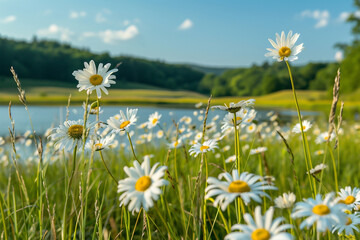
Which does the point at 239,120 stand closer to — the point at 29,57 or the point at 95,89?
the point at 95,89

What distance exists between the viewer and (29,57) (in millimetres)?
53812

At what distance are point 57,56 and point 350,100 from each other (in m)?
44.4

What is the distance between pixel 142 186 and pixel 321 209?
1.27 feet

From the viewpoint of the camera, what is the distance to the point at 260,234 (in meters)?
0.60

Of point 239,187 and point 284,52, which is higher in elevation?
point 284,52

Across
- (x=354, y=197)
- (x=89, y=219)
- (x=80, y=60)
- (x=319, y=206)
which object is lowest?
(x=89, y=219)

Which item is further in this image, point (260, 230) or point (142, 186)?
point (142, 186)

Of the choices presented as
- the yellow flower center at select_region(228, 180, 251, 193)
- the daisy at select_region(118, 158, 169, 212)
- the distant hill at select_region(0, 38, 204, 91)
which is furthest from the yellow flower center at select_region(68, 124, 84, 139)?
the distant hill at select_region(0, 38, 204, 91)

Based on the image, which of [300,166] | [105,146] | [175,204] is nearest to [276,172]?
[300,166]

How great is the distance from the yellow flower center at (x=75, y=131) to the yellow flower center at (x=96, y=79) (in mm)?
227

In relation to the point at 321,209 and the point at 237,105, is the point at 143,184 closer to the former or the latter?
the point at 321,209

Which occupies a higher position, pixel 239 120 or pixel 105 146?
pixel 239 120

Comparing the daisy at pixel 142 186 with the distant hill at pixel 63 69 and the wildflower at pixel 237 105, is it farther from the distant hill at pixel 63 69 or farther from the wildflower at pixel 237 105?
the distant hill at pixel 63 69

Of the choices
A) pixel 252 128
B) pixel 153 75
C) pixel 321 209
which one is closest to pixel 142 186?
→ pixel 321 209
